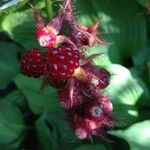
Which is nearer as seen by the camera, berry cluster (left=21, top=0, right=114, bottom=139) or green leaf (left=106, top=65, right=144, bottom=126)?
berry cluster (left=21, top=0, right=114, bottom=139)

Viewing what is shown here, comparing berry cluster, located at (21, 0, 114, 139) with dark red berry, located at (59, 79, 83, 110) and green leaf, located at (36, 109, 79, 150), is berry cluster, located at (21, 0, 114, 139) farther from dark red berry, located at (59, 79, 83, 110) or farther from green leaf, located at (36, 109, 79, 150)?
green leaf, located at (36, 109, 79, 150)

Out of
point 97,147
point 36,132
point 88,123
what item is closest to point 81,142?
point 97,147

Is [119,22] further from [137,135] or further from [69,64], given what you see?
[69,64]

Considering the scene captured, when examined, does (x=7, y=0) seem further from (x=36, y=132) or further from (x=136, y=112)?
(x=36, y=132)

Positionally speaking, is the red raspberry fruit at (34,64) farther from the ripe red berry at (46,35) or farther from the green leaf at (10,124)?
the green leaf at (10,124)

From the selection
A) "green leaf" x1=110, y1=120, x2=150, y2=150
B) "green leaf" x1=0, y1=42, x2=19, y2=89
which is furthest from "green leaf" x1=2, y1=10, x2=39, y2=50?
"green leaf" x1=110, y1=120, x2=150, y2=150

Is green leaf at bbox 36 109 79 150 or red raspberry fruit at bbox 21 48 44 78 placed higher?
red raspberry fruit at bbox 21 48 44 78

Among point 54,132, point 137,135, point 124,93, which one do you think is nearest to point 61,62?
point 137,135
